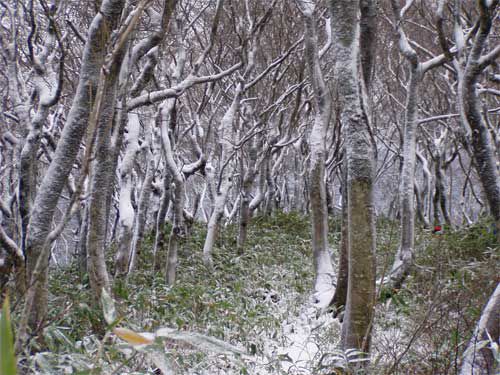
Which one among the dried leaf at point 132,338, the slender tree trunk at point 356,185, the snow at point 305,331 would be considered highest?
the slender tree trunk at point 356,185

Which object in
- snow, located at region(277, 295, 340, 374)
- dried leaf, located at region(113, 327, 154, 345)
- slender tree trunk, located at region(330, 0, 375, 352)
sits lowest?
snow, located at region(277, 295, 340, 374)

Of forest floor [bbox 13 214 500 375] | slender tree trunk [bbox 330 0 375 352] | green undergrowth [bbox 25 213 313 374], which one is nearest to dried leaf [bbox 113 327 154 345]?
forest floor [bbox 13 214 500 375]

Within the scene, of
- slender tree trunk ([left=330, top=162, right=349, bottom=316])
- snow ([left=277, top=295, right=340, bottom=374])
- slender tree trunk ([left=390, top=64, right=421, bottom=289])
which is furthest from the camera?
slender tree trunk ([left=390, top=64, right=421, bottom=289])

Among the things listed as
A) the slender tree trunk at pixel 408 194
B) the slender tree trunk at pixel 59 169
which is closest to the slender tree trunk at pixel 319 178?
the slender tree trunk at pixel 408 194

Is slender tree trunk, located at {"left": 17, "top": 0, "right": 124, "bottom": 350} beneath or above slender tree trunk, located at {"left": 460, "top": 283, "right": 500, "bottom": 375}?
above

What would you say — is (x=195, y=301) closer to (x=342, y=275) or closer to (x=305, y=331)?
(x=305, y=331)

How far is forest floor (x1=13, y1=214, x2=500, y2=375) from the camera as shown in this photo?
2.20m

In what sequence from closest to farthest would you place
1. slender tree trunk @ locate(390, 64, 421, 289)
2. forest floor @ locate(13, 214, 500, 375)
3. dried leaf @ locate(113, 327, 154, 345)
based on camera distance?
dried leaf @ locate(113, 327, 154, 345), forest floor @ locate(13, 214, 500, 375), slender tree trunk @ locate(390, 64, 421, 289)

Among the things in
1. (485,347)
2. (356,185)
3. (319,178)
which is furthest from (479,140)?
(485,347)

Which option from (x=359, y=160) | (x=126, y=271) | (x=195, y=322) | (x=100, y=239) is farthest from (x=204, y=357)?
(x=126, y=271)

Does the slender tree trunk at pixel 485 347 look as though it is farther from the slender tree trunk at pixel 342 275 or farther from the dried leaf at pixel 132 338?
the slender tree trunk at pixel 342 275

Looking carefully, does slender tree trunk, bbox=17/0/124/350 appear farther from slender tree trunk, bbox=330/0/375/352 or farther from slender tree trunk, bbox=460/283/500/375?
slender tree trunk, bbox=460/283/500/375

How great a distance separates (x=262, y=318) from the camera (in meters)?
4.62

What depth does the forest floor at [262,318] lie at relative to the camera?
7.23ft
